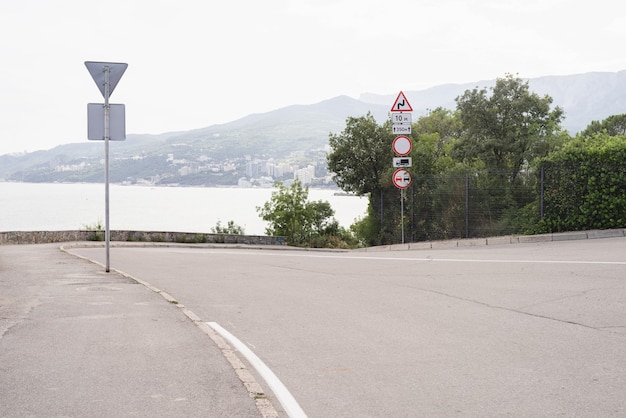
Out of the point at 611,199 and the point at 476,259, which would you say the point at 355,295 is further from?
the point at 611,199

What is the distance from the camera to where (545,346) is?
22.5ft

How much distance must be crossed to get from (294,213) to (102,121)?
3413 cm

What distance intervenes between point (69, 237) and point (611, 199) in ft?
→ 77.8

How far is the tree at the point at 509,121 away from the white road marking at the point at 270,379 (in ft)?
104

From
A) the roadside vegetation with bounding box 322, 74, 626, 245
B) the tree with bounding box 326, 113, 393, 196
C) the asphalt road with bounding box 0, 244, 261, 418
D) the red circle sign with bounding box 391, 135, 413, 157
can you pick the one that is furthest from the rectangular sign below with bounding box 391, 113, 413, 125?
the tree with bounding box 326, 113, 393, 196

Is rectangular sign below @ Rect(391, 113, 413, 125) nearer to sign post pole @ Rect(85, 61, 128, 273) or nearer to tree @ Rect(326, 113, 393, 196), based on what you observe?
sign post pole @ Rect(85, 61, 128, 273)

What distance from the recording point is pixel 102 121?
13672mm

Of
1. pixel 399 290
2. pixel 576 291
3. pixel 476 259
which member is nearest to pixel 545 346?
pixel 576 291

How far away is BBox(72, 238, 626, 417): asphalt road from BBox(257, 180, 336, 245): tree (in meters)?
32.0

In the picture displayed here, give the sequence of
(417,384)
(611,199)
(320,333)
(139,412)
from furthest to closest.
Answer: (611,199), (320,333), (417,384), (139,412)

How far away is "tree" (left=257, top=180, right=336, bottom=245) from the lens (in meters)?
47.3

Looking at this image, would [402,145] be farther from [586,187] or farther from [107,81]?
[107,81]

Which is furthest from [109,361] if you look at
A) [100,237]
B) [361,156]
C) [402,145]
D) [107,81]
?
[361,156]

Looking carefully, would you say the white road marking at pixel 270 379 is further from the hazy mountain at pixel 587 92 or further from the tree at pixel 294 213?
the hazy mountain at pixel 587 92
